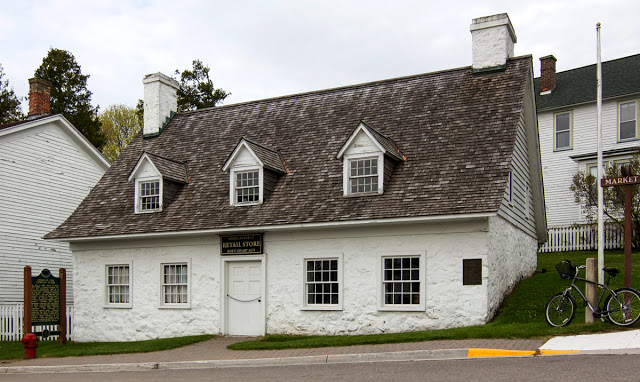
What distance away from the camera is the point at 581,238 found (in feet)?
92.3

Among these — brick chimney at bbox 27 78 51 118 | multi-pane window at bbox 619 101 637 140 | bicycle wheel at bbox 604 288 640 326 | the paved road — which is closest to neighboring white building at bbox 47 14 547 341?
bicycle wheel at bbox 604 288 640 326

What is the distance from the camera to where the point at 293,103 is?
72.7 ft

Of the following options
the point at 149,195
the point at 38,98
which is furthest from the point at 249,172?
the point at 38,98

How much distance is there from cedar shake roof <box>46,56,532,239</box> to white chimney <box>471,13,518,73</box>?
33 centimetres

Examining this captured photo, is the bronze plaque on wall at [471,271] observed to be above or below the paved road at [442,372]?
above

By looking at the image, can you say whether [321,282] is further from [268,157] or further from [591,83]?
[591,83]

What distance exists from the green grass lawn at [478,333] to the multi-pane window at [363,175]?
393 centimetres

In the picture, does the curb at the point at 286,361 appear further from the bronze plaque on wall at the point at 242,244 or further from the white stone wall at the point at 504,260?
the bronze plaque on wall at the point at 242,244

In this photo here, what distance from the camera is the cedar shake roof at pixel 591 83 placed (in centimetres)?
3158

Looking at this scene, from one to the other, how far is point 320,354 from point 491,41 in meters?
10.9

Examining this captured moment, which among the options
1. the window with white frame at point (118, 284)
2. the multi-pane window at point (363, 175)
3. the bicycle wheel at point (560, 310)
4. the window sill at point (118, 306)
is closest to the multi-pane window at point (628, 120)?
the multi-pane window at point (363, 175)

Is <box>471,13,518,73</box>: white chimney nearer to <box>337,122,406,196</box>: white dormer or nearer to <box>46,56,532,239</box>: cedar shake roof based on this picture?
<box>46,56,532,239</box>: cedar shake roof

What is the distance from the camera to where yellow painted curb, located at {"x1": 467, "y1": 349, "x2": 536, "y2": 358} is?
448 inches

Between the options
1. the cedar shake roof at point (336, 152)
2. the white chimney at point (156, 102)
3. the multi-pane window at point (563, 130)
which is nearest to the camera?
the cedar shake roof at point (336, 152)
